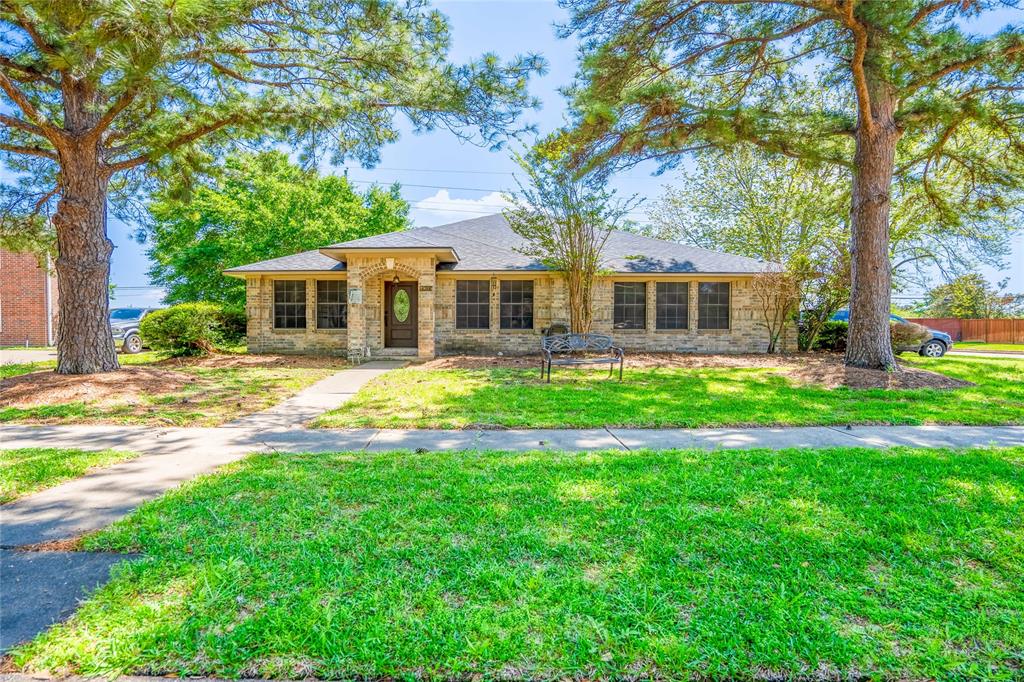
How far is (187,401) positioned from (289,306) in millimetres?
8375

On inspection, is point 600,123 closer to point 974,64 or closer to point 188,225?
point 974,64

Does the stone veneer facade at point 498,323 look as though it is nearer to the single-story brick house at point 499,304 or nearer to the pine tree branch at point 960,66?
the single-story brick house at point 499,304

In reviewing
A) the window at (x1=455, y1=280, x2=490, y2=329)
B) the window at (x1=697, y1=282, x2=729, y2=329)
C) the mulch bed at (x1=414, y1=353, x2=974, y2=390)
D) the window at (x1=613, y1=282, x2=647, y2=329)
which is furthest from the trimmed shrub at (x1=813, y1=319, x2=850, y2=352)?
the window at (x1=455, y1=280, x2=490, y2=329)

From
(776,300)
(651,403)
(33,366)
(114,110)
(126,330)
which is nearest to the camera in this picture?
(651,403)

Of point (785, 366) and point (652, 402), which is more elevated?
point (785, 366)

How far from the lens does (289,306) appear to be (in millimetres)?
14961

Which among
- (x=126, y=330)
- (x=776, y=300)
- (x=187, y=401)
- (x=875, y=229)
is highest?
(x=875, y=229)

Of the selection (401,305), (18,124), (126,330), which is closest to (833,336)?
(401,305)

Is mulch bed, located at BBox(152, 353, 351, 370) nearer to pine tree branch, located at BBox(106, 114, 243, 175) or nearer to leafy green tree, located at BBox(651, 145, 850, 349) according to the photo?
pine tree branch, located at BBox(106, 114, 243, 175)

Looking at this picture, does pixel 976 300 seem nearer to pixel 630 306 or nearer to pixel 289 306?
pixel 630 306

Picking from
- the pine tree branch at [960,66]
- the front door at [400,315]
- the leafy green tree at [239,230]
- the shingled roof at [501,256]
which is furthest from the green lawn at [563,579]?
the leafy green tree at [239,230]

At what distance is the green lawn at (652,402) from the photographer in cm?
591

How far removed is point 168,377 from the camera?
8719 mm

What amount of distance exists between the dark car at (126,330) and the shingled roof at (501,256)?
5129 millimetres
